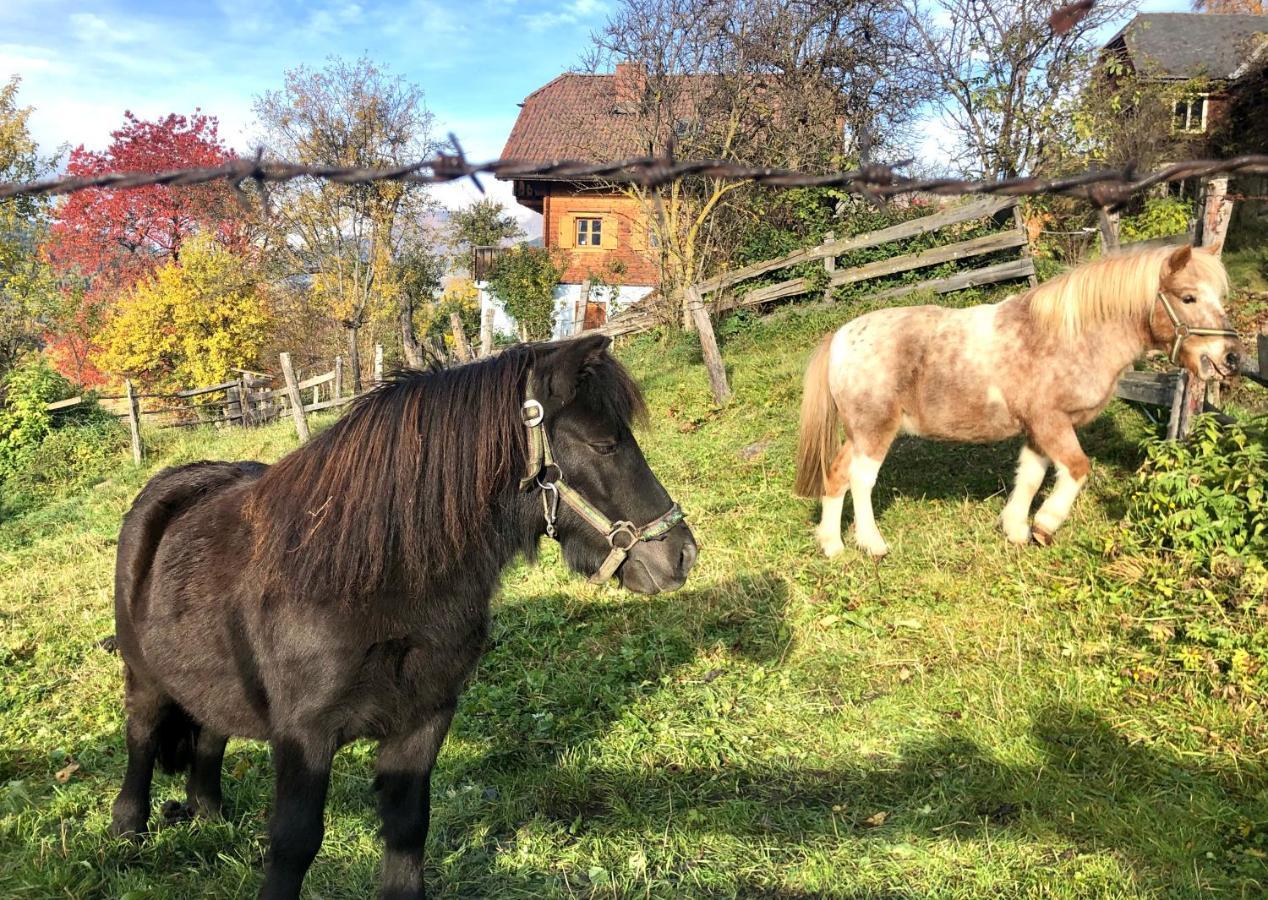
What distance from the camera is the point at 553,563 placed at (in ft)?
21.2

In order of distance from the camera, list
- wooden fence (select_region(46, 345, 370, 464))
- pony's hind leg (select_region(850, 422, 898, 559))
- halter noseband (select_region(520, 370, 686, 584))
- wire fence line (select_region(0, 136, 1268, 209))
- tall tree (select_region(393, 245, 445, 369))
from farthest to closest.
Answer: tall tree (select_region(393, 245, 445, 369)) → wooden fence (select_region(46, 345, 370, 464)) → pony's hind leg (select_region(850, 422, 898, 559)) → halter noseband (select_region(520, 370, 686, 584)) → wire fence line (select_region(0, 136, 1268, 209))

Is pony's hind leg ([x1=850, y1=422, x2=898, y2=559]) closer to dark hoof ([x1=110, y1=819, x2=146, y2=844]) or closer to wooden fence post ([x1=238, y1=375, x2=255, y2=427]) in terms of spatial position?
dark hoof ([x1=110, y1=819, x2=146, y2=844])

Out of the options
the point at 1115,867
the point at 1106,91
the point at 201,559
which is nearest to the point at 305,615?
the point at 201,559

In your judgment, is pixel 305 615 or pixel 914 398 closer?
pixel 305 615

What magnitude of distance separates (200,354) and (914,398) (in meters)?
23.5

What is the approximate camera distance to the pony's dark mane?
2.50 m

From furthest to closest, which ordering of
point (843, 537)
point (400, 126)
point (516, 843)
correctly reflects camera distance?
point (400, 126), point (843, 537), point (516, 843)

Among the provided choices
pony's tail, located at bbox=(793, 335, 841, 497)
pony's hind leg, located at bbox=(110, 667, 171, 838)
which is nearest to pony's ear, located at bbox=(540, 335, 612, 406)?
pony's hind leg, located at bbox=(110, 667, 171, 838)

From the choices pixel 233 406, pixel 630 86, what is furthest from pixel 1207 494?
pixel 233 406

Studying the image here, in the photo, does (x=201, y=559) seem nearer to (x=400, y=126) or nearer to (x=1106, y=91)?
(x=1106, y=91)

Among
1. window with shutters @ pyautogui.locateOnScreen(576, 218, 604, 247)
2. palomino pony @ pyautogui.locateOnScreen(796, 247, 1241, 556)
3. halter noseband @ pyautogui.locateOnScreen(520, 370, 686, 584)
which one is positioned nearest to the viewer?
halter noseband @ pyautogui.locateOnScreen(520, 370, 686, 584)

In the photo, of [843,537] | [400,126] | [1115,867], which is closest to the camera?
[1115,867]

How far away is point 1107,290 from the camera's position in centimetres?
520

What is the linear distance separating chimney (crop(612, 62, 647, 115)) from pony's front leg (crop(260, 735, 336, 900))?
15.3 m
